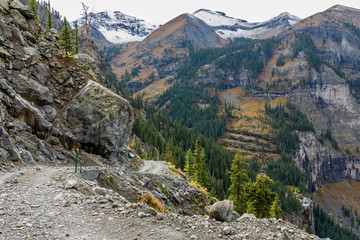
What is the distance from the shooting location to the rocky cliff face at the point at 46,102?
15.2m

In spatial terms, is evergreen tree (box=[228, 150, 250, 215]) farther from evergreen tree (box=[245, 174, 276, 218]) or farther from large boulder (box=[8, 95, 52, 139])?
large boulder (box=[8, 95, 52, 139])

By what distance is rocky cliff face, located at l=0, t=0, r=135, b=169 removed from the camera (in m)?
15.2

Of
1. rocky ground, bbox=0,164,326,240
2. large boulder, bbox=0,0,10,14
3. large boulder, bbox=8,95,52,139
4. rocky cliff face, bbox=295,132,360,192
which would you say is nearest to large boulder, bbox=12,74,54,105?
large boulder, bbox=8,95,52,139

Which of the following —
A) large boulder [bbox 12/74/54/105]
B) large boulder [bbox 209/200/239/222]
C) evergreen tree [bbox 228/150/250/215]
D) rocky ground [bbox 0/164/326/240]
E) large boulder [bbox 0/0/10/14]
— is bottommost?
evergreen tree [bbox 228/150/250/215]

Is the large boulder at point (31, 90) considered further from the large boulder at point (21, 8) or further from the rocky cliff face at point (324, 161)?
the rocky cliff face at point (324, 161)

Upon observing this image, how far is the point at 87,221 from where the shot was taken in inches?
298

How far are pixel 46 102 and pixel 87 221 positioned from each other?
14.3m

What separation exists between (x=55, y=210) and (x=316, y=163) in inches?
8344

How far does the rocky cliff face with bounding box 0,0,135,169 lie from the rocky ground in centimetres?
578

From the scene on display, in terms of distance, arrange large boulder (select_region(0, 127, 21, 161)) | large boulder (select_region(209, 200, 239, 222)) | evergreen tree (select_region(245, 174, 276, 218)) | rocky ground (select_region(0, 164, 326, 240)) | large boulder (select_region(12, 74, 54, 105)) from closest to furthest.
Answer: rocky ground (select_region(0, 164, 326, 240)) → large boulder (select_region(209, 200, 239, 222)) → large boulder (select_region(0, 127, 21, 161)) → large boulder (select_region(12, 74, 54, 105)) → evergreen tree (select_region(245, 174, 276, 218))

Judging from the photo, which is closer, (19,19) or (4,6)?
(4,6)

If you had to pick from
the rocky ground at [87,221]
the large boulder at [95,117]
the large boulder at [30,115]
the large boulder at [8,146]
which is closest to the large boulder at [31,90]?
the large boulder at [30,115]

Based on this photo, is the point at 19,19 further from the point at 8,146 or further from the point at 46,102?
the point at 8,146

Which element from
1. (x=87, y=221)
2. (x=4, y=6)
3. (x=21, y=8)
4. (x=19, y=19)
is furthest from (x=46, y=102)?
(x=87, y=221)
